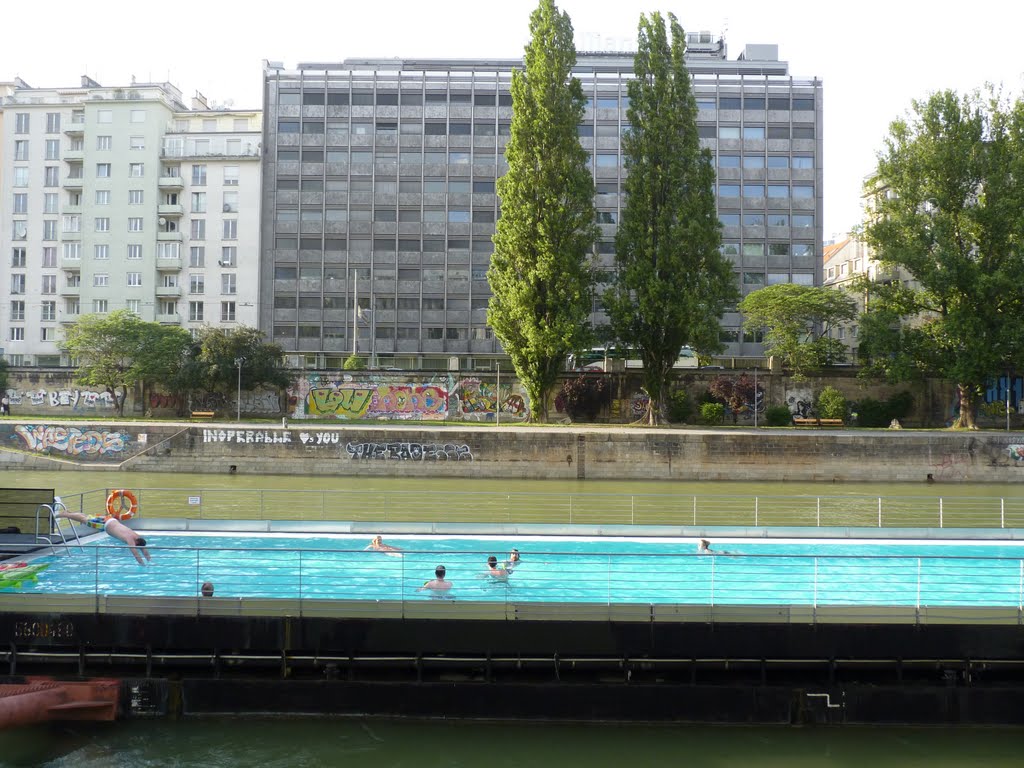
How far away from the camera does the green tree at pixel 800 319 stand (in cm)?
5583

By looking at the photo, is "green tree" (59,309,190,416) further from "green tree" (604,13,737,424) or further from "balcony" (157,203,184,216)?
"green tree" (604,13,737,424)

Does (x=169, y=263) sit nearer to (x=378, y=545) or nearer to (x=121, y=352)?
(x=121, y=352)

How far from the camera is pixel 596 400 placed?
182 ft

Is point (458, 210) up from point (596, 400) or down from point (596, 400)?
up

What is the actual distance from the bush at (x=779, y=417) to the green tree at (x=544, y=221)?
13.8 m

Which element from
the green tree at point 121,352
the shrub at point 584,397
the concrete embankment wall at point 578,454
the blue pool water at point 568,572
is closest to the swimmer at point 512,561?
the blue pool water at point 568,572

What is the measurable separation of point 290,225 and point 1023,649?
74.0 meters

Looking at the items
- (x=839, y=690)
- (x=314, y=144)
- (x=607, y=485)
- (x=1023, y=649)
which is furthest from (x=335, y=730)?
(x=314, y=144)

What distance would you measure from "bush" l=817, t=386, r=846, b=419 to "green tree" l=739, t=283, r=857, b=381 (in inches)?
85.6

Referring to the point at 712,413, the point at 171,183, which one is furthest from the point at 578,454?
the point at 171,183

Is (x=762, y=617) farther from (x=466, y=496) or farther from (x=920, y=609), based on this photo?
(x=466, y=496)

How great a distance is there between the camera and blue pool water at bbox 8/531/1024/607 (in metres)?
10.8

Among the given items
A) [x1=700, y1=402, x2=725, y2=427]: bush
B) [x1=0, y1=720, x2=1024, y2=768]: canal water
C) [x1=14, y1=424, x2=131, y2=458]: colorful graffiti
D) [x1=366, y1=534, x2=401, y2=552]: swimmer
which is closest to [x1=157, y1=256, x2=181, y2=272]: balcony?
[x1=14, y1=424, x2=131, y2=458]: colorful graffiti

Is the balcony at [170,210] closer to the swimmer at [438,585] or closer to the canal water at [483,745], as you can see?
the swimmer at [438,585]
